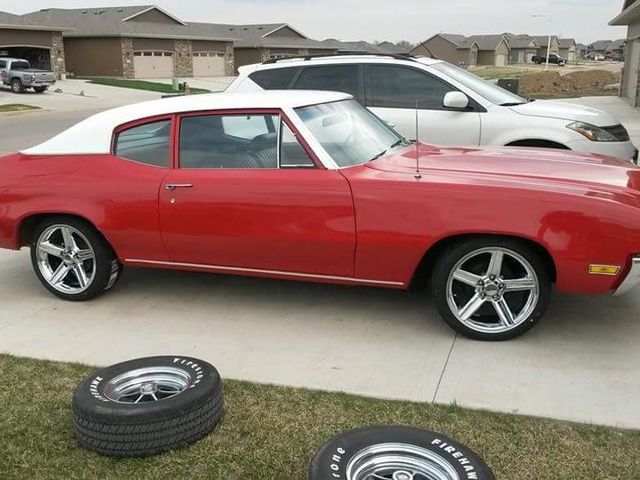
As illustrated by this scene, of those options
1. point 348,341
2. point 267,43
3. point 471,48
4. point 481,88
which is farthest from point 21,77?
point 471,48

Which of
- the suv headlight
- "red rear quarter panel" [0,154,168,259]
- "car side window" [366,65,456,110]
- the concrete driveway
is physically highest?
"car side window" [366,65,456,110]

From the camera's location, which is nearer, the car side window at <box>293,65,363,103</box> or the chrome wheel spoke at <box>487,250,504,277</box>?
the chrome wheel spoke at <box>487,250,504,277</box>

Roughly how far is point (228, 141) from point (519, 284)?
219cm

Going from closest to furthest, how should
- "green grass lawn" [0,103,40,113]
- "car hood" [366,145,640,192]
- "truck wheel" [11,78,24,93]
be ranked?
"car hood" [366,145,640,192] → "green grass lawn" [0,103,40,113] → "truck wheel" [11,78,24,93]

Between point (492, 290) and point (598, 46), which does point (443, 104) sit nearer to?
point (492, 290)

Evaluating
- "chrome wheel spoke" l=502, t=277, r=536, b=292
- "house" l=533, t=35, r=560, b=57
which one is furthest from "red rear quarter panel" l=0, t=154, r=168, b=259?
"house" l=533, t=35, r=560, b=57

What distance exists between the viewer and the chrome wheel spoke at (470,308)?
4152 millimetres

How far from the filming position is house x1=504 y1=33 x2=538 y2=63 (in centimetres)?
12288

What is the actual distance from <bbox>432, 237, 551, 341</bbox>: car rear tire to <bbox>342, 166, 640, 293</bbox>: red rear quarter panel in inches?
4.8

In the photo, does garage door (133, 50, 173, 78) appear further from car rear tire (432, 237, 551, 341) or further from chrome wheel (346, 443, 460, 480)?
chrome wheel (346, 443, 460, 480)

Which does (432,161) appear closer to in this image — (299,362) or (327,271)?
(327,271)

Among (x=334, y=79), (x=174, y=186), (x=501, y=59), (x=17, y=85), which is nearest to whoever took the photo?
(x=174, y=186)

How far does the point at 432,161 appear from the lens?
4.62 m

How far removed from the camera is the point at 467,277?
411 centimetres
